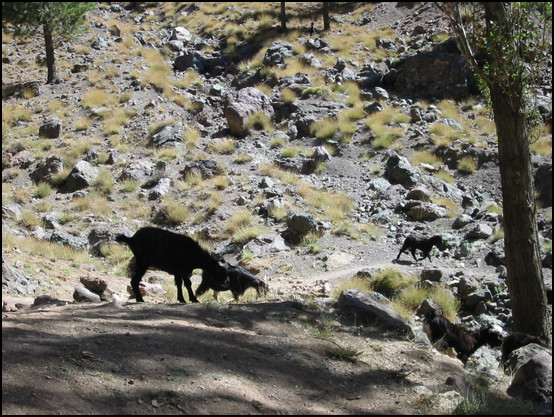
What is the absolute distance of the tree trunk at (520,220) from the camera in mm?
8203

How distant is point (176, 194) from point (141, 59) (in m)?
15.0

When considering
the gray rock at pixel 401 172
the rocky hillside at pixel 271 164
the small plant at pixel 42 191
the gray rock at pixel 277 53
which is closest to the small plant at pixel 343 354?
the rocky hillside at pixel 271 164

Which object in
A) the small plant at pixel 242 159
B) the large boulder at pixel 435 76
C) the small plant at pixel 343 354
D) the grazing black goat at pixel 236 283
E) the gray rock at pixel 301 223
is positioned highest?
the large boulder at pixel 435 76

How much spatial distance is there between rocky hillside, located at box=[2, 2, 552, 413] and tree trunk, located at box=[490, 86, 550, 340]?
1044mm

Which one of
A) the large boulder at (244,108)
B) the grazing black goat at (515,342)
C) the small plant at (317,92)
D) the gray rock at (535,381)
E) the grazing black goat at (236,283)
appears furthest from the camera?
the small plant at (317,92)

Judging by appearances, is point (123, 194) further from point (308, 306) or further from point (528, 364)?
point (528, 364)

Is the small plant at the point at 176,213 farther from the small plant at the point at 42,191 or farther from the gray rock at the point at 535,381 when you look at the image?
the gray rock at the point at 535,381

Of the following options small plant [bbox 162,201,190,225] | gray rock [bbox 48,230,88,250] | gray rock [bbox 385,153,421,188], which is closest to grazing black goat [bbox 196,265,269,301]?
gray rock [bbox 48,230,88,250]

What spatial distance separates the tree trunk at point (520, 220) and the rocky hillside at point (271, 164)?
1044 mm

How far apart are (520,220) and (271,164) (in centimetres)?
1326

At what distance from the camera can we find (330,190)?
19484 millimetres

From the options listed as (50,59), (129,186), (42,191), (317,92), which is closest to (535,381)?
(129,186)

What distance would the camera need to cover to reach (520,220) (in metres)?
8.33

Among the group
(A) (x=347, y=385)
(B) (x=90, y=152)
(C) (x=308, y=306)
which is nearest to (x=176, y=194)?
(B) (x=90, y=152)
